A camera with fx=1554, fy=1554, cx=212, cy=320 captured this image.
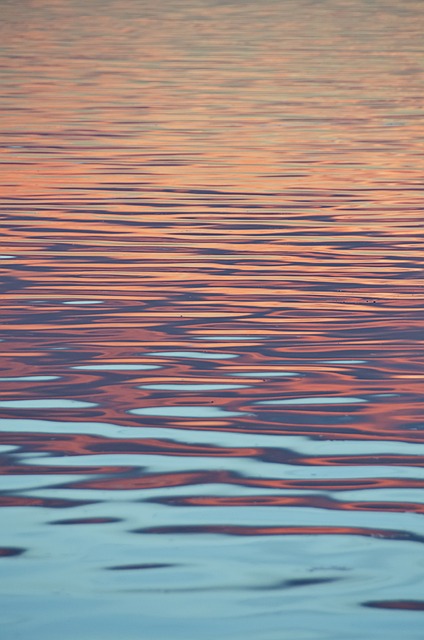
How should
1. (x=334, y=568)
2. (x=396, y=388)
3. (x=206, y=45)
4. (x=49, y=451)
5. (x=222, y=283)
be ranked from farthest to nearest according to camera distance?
1. (x=206, y=45)
2. (x=222, y=283)
3. (x=396, y=388)
4. (x=49, y=451)
5. (x=334, y=568)

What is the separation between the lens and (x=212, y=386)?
5.96 metres

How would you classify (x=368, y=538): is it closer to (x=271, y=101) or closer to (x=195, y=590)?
(x=195, y=590)

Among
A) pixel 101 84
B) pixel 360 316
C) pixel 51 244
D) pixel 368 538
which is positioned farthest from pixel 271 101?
pixel 368 538

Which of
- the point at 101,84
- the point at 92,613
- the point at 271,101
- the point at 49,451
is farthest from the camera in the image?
the point at 101,84

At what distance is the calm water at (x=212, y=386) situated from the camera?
13.1 ft

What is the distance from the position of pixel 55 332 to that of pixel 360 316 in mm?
1427

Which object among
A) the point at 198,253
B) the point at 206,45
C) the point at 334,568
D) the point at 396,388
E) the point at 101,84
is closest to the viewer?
the point at 334,568

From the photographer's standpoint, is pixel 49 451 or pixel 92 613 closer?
pixel 92 613

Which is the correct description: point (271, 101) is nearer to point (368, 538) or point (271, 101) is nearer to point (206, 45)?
point (206, 45)

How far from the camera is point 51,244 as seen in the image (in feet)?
30.4

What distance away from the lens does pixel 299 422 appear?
546 cm

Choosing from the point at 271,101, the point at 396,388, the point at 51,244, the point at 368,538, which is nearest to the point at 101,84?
the point at 271,101

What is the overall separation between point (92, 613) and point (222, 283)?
4326mm

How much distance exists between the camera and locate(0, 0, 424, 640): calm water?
157 inches
